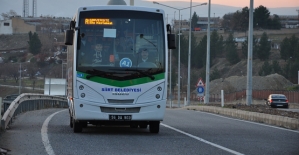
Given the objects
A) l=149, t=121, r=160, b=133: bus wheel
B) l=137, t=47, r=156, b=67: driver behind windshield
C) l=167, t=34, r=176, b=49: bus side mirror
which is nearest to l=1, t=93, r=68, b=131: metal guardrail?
l=149, t=121, r=160, b=133: bus wheel

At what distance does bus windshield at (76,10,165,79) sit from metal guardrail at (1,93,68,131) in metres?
3.09

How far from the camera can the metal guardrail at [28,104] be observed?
19.5m

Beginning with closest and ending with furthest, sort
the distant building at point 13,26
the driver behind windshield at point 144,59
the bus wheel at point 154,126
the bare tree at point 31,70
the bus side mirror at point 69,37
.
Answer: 1. the bus side mirror at point 69,37
2. the driver behind windshield at point 144,59
3. the bus wheel at point 154,126
4. the bare tree at point 31,70
5. the distant building at point 13,26

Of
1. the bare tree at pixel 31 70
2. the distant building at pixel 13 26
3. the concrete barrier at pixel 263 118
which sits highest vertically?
the distant building at pixel 13 26

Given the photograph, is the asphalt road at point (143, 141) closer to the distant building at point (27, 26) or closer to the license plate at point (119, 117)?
the license plate at point (119, 117)

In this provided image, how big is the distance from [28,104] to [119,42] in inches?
703

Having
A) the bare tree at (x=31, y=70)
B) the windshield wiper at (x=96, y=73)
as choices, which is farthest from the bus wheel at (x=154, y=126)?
the bare tree at (x=31, y=70)

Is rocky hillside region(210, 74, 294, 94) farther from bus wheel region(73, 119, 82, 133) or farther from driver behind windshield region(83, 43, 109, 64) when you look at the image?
driver behind windshield region(83, 43, 109, 64)

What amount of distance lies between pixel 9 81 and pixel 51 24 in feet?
180

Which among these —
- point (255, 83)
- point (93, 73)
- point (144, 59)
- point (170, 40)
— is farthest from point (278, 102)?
point (255, 83)

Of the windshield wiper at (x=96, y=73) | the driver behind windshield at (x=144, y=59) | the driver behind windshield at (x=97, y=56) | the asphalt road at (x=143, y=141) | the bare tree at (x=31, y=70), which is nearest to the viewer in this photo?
the asphalt road at (x=143, y=141)

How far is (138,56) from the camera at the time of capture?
54.6 ft

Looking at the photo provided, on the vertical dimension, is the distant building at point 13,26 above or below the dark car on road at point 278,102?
above

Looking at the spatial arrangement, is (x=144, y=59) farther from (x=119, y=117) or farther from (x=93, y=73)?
(x=119, y=117)
